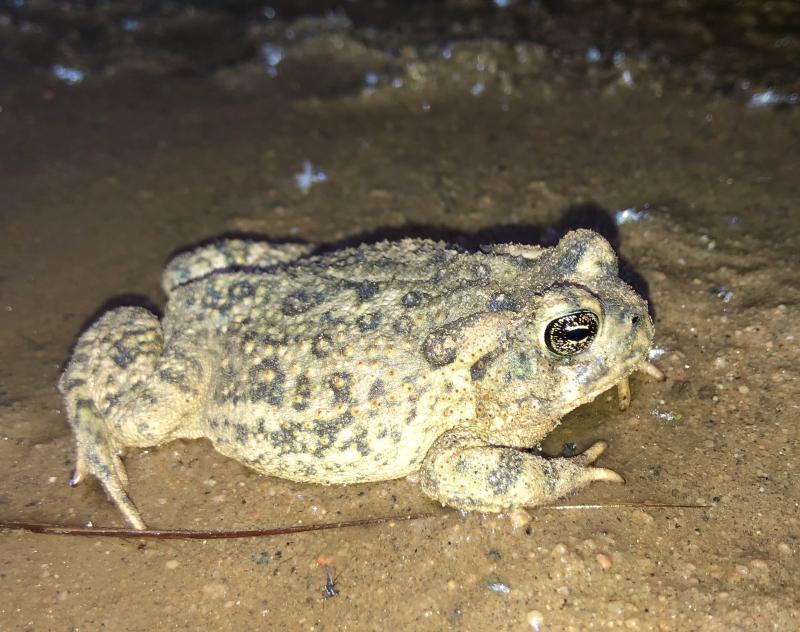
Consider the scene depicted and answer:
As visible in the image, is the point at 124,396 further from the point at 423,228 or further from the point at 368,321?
the point at 423,228

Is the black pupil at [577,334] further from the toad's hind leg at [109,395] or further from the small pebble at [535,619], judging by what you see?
the toad's hind leg at [109,395]

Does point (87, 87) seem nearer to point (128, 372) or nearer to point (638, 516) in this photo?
point (128, 372)

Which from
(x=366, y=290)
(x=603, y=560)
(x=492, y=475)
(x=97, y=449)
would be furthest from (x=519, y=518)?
(x=97, y=449)

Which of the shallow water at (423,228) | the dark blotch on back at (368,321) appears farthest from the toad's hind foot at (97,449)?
the dark blotch on back at (368,321)

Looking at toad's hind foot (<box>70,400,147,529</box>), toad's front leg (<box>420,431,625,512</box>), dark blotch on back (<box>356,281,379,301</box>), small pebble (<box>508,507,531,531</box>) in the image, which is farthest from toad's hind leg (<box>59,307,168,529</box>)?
small pebble (<box>508,507,531,531</box>)

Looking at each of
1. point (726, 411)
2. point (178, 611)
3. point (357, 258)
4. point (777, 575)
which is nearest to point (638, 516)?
point (777, 575)

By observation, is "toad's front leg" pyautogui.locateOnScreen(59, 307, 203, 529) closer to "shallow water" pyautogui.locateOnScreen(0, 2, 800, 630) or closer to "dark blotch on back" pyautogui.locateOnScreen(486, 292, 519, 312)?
"shallow water" pyautogui.locateOnScreen(0, 2, 800, 630)
